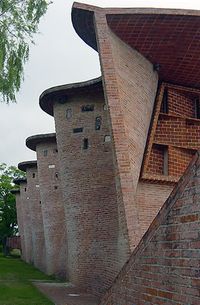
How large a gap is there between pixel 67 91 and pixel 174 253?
10.6m

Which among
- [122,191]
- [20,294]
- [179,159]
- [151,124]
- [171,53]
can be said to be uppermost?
[171,53]

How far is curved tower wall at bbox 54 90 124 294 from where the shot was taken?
12.6m

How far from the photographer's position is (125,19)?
8.73 meters

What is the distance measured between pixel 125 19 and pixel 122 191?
3.41 metres

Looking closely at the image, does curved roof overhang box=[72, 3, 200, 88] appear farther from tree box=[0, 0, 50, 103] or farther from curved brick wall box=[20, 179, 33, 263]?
curved brick wall box=[20, 179, 33, 263]

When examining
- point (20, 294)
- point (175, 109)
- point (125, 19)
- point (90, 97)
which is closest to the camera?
point (125, 19)

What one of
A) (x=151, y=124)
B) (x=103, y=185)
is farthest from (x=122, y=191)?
(x=103, y=185)

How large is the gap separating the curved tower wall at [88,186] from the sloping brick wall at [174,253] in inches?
308

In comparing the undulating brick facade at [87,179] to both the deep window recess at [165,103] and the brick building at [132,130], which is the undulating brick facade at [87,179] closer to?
the brick building at [132,130]

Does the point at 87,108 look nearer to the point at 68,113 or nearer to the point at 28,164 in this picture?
the point at 68,113

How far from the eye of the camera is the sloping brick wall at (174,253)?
3.47 m

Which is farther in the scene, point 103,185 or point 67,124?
point 67,124

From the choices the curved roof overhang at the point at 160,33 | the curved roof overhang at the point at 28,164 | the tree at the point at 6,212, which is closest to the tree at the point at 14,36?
the curved roof overhang at the point at 160,33

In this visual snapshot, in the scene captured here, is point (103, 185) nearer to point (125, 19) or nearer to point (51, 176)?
point (125, 19)
